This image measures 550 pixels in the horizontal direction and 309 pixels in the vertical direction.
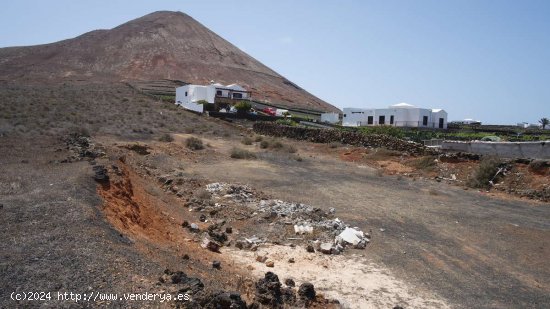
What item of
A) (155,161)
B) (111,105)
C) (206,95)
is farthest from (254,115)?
(155,161)

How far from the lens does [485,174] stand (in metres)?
18.9

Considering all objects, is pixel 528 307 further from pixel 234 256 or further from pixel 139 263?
pixel 139 263

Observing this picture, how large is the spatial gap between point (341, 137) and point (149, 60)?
2440 inches

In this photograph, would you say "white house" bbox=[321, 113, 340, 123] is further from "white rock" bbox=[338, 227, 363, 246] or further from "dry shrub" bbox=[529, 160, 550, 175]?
"white rock" bbox=[338, 227, 363, 246]

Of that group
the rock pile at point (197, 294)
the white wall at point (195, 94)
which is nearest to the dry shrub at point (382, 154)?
the rock pile at point (197, 294)

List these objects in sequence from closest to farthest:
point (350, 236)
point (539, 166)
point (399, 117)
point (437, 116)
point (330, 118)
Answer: point (350, 236)
point (539, 166)
point (399, 117)
point (437, 116)
point (330, 118)

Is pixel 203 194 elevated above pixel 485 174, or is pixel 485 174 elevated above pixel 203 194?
pixel 485 174

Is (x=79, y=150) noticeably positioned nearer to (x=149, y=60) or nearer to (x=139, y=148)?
(x=139, y=148)

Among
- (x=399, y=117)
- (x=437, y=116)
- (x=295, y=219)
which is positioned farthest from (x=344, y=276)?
(x=437, y=116)

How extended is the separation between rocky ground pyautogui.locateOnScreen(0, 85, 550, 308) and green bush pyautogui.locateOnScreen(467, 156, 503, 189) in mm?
1034

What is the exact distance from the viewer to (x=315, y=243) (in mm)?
9711

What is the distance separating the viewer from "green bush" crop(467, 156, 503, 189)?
61.3 feet

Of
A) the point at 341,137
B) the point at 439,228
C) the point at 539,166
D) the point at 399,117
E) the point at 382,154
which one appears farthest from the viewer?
the point at 399,117

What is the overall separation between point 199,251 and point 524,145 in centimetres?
1848
